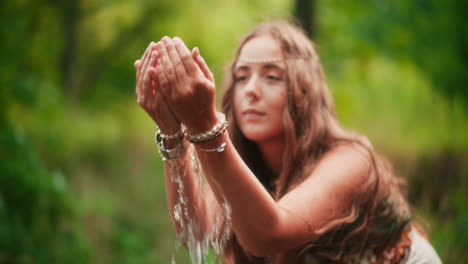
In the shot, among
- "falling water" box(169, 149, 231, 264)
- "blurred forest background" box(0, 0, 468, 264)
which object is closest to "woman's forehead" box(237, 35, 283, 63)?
"blurred forest background" box(0, 0, 468, 264)

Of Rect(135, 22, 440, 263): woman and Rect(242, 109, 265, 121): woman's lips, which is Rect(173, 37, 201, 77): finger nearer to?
Rect(135, 22, 440, 263): woman

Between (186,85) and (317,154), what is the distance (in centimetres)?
91

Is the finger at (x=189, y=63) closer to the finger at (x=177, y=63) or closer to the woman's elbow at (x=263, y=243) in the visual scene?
the finger at (x=177, y=63)

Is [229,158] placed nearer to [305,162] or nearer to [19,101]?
[305,162]

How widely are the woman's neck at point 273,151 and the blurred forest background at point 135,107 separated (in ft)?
1.69

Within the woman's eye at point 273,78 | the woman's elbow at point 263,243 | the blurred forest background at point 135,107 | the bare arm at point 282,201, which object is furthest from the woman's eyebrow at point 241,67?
the woman's elbow at point 263,243

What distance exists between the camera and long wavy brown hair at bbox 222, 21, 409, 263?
1870 millimetres

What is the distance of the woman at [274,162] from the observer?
1.27 meters

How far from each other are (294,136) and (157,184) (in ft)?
20.5

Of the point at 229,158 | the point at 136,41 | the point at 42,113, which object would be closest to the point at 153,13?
the point at 136,41

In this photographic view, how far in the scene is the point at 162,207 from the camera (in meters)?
7.59

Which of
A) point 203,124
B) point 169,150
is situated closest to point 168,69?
point 203,124

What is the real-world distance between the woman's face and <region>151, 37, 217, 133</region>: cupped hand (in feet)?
2.10

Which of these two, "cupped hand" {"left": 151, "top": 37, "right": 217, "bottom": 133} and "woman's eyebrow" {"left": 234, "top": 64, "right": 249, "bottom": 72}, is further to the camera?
"woman's eyebrow" {"left": 234, "top": 64, "right": 249, "bottom": 72}
